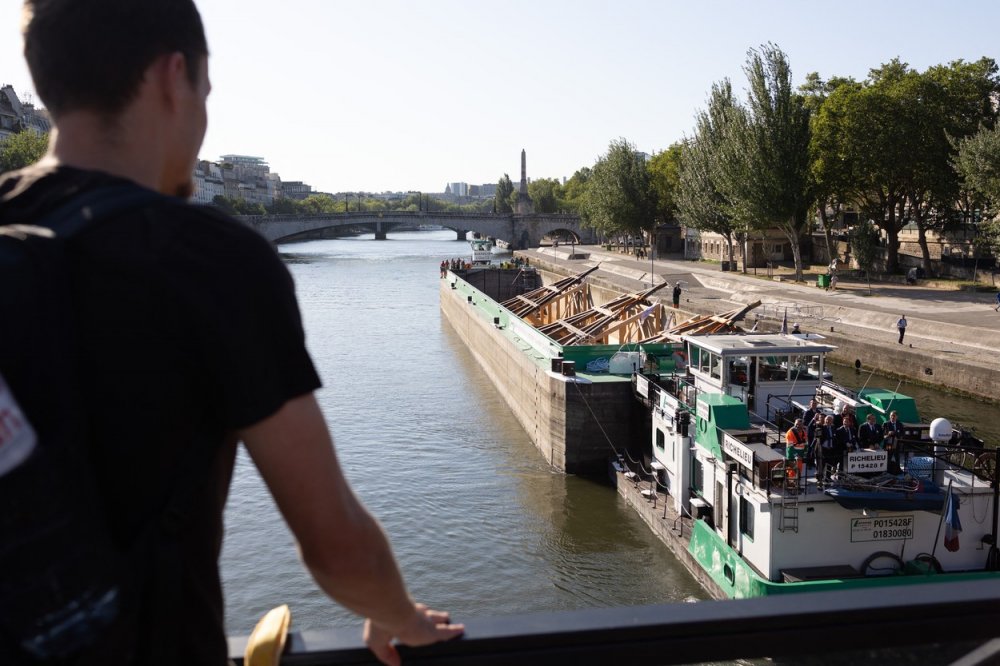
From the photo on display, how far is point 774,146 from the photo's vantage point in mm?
41125

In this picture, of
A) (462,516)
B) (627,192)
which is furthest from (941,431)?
(627,192)

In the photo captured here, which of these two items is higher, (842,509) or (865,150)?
(865,150)

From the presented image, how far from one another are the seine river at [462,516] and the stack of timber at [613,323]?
2664 mm

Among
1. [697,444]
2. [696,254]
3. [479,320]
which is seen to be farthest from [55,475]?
[696,254]

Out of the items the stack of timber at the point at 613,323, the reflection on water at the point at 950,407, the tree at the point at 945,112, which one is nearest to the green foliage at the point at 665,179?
the tree at the point at 945,112

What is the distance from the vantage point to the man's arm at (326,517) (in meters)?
1.18

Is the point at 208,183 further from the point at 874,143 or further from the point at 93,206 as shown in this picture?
the point at 93,206

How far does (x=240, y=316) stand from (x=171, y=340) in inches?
3.2

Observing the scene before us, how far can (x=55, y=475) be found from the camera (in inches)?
40.9

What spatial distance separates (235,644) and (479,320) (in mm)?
30830

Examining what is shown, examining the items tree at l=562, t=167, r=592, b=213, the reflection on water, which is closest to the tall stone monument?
tree at l=562, t=167, r=592, b=213

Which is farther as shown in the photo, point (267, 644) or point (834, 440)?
point (834, 440)

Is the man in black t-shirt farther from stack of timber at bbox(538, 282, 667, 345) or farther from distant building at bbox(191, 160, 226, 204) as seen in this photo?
distant building at bbox(191, 160, 226, 204)

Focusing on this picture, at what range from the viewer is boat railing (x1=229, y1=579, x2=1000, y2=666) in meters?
1.53
